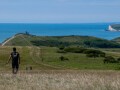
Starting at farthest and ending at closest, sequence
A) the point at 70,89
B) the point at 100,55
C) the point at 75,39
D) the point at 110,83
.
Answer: the point at 75,39, the point at 100,55, the point at 110,83, the point at 70,89

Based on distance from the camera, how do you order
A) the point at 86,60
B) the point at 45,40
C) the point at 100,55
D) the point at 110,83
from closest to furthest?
1. the point at 110,83
2. the point at 86,60
3. the point at 100,55
4. the point at 45,40

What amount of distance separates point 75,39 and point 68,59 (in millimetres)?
91505

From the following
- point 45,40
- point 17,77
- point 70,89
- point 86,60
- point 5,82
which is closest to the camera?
point 70,89

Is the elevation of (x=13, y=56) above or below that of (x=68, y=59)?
above

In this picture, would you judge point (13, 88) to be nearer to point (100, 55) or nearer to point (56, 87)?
point (56, 87)

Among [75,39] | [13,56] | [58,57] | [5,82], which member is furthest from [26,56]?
[75,39]

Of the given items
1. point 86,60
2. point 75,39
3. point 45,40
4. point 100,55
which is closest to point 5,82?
point 86,60

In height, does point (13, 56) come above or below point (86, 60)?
above

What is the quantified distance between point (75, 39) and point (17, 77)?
133702 millimetres

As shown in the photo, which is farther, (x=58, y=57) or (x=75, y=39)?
(x=75, y=39)

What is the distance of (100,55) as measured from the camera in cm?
7831

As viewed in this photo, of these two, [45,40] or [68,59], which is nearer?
[68,59]

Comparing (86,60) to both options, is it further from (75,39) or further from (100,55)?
(75,39)

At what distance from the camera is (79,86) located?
2292 cm
